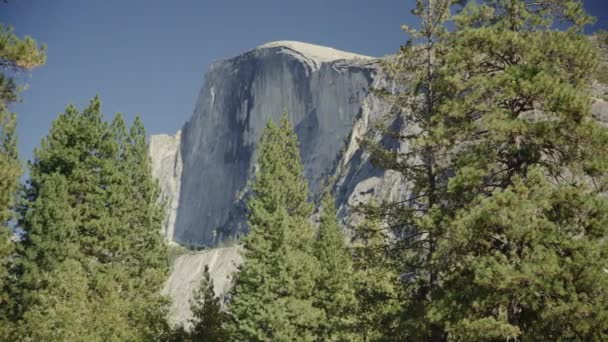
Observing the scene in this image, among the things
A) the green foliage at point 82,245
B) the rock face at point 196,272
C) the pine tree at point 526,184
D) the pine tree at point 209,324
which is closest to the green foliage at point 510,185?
the pine tree at point 526,184

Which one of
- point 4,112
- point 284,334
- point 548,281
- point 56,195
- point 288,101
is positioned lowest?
point 284,334

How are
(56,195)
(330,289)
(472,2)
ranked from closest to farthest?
(472,2) < (56,195) < (330,289)

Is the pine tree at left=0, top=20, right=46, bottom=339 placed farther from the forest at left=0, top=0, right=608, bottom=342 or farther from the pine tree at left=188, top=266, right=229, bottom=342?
the pine tree at left=188, top=266, right=229, bottom=342

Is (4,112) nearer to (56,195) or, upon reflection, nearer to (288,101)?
(56,195)

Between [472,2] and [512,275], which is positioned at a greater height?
[472,2]

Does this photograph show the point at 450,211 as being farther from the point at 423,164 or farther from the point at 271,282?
the point at 271,282

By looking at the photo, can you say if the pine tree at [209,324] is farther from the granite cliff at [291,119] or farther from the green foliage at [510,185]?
the granite cliff at [291,119]

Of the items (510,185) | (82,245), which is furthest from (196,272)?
(510,185)

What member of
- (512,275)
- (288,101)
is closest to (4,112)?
(512,275)
